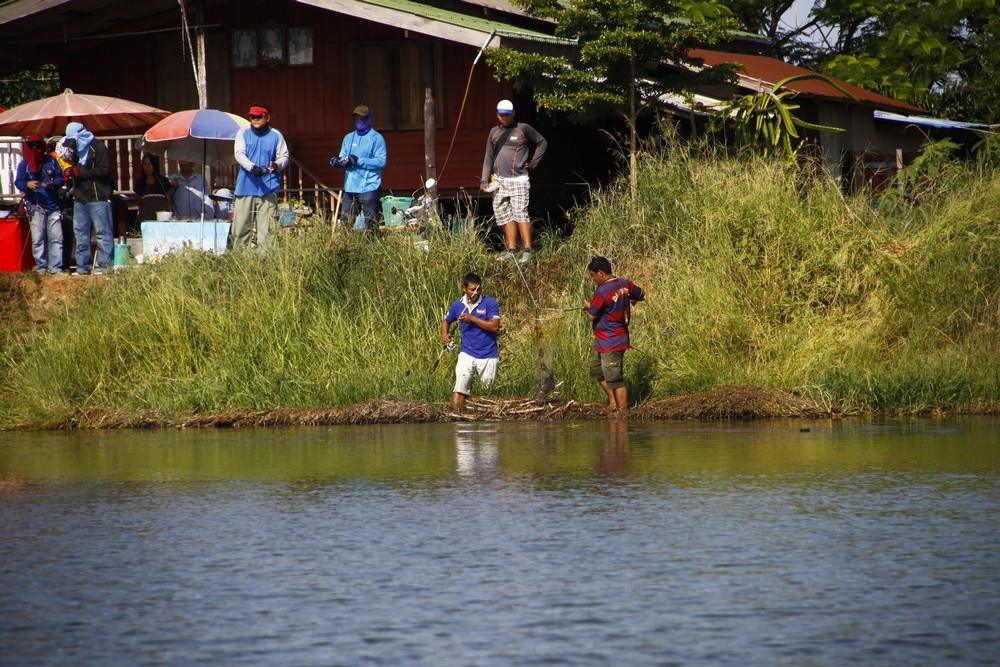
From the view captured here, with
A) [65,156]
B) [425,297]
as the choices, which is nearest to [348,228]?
[425,297]

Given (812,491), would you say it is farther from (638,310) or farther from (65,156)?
(65,156)

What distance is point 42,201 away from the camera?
60.0ft

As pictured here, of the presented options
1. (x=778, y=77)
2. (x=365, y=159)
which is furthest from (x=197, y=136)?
(x=778, y=77)

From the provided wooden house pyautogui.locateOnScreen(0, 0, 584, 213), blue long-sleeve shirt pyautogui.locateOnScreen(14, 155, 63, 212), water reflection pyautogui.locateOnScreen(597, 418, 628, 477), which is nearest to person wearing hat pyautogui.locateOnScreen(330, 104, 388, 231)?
blue long-sleeve shirt pyautogui.locateOnScreen(14, 155, 63, 212)

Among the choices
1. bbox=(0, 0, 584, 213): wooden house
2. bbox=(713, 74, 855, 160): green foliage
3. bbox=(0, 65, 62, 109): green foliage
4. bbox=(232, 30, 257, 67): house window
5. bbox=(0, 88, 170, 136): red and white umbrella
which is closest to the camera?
bbox=(713, 74, 855, 160): green foliage

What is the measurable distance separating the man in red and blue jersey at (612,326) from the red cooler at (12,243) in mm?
7987

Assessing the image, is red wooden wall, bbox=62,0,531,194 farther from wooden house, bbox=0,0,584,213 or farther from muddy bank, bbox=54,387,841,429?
muddy bank, bbox=54,387,841,429

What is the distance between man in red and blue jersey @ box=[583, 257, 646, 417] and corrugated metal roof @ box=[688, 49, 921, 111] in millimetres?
6674

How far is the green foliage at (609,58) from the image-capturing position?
18.7 metres

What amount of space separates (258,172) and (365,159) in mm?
1336

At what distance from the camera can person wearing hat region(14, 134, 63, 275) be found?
1808 centimetres

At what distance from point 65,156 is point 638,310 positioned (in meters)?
7.16

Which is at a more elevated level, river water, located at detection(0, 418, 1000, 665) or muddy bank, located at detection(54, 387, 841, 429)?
river water, located at detection(0, 418, 1000, 665)

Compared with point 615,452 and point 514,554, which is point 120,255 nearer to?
point 615,452
